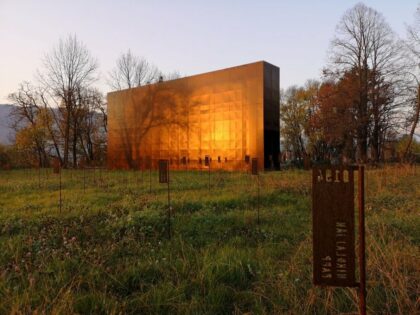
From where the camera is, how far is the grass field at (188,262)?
2709mm

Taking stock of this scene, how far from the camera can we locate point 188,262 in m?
3.60

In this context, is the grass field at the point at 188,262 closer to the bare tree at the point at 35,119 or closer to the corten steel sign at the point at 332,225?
the corten steel sign at the point at 332,225

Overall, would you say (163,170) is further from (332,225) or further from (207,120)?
(207,120)

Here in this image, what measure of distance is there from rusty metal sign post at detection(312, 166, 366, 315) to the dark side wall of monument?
17.4 metres

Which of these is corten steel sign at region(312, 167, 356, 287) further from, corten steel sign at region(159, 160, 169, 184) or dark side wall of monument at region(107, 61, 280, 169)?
dark side wall of monument at region(107, 61, 280, 169)

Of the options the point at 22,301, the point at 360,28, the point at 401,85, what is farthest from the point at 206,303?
the point at 360,28

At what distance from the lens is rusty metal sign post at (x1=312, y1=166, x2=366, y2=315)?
154 cm

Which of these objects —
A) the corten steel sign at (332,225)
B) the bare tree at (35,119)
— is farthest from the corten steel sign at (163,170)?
the bare tree at (35,119)

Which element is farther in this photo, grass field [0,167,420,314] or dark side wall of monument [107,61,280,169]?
dark side wall of monument [107,61,280,169]

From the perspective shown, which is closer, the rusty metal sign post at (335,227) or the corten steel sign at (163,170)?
the rusty metal sign post at (335,227)

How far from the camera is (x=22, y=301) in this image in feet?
8.93

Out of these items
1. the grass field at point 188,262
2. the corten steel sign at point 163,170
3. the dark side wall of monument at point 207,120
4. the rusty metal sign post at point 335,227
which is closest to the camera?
the rusty metal sign post at point 335,227

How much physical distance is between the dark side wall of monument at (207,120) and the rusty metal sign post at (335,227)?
17.4 metres

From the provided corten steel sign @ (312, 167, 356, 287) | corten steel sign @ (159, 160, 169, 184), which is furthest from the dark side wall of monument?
corten steel sign @ (312, 167, 356, 287)
